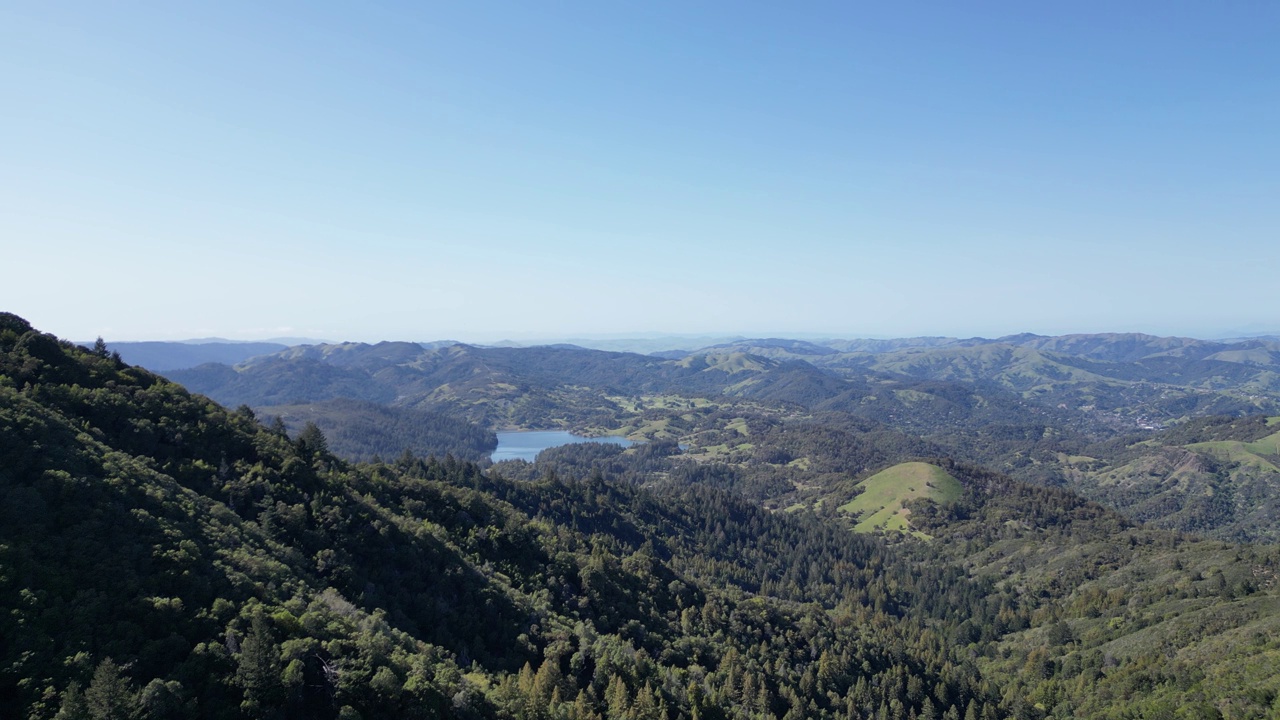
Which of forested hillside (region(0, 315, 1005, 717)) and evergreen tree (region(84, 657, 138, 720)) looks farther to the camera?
forested hillside (region(0, 315, 1005, 717))

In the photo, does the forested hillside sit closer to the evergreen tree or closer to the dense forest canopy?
the evergreen tree

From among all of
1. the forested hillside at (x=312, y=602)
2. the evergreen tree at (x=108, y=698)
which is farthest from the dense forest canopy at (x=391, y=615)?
the forested hillside at (x=312, y=602)

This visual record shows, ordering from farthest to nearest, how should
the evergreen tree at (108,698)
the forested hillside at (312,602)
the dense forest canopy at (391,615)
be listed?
the dense forest canopy at (391,615), the forested hillside at (312,602), the evergreen tree at (108,698)

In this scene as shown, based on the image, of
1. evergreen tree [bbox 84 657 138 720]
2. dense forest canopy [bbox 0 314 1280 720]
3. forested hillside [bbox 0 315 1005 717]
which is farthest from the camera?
dense forest canopy [bbox 0 314 1280 720]

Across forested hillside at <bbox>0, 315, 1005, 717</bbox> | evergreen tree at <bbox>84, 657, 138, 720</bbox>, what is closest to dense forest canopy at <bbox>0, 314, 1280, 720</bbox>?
evergreen tree at <bbox>84, 657, 138, 720</bbox>

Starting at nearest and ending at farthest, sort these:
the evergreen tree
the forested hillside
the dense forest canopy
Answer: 1. the evergreen tree
2. the forested hillside
3. the dense forest canopy

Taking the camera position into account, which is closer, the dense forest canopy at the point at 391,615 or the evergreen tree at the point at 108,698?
the evergreen tree at the point at 108,698

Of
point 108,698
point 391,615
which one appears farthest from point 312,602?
point 108,698

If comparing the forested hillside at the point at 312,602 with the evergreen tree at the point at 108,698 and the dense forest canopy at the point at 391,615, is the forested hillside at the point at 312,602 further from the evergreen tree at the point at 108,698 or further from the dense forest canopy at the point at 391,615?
the dense forest canopy at the point at 391,615

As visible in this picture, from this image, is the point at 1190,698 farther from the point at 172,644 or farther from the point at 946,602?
the point at 172,644

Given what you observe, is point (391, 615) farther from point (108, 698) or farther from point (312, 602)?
point (108, 698)

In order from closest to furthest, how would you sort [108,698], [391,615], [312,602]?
[108,698] < [312,602] < [391,615]
